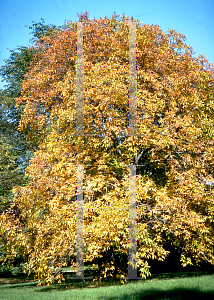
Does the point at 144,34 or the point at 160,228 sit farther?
the point at 144,34

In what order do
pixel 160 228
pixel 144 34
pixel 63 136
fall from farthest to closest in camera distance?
pixel 144 34
pixel 63 136
pixel 160 228

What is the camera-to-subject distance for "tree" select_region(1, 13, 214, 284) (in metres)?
7.80

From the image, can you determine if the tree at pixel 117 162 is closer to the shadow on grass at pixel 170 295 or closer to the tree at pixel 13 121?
the shadow on grass at pixel 170 295

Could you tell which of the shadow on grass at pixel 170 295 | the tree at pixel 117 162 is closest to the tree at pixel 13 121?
the tree at pixel 117 162

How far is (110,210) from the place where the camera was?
23.4 ft

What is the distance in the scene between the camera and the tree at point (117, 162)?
25.6ft

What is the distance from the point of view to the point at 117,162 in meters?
9.18

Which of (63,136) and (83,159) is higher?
(63,136)

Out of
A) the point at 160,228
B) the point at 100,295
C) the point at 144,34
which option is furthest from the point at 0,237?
the point at 144,34

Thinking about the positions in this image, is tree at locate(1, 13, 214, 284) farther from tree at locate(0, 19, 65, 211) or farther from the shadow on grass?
tree at locate(0, 19, 65, 211)

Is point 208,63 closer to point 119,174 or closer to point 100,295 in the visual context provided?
point 119,174

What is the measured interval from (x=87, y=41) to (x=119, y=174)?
6.03 meters

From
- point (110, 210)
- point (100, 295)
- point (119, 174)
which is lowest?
point (100, 295)

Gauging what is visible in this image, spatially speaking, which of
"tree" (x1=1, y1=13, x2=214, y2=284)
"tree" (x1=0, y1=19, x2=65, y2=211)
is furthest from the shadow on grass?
"tree" (x1=0, y1=19, x2=65, y2=211)
